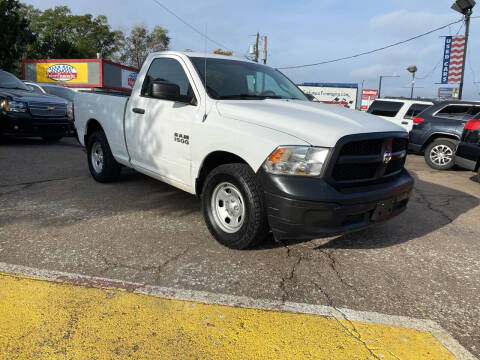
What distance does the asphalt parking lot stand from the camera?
112 inches

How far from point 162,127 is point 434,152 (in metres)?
7.70

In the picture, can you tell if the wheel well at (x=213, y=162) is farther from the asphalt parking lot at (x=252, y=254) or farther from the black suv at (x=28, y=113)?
the black suv at (x=28, y=113)

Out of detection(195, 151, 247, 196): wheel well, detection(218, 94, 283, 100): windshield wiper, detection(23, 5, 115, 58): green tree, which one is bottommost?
detection(195, 151, 247, 196): wheel well

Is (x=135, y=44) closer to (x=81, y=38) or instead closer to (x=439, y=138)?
(x=81, y=38)

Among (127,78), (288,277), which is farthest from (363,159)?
(127,78)

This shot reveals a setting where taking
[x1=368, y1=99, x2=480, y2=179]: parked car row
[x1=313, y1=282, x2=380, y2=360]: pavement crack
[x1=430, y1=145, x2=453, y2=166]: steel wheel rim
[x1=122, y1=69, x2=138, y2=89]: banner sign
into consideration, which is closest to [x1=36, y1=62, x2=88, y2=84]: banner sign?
[x1=122, y1=69, x2=138, y2=89]: banner sign

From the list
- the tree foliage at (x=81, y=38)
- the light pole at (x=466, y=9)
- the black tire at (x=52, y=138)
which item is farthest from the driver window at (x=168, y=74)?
the tree foliage at (x=81, y=38)

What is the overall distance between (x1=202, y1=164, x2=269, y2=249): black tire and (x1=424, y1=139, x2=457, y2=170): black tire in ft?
24.7

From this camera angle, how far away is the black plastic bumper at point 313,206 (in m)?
2.85

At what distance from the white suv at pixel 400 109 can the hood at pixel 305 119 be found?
837cm

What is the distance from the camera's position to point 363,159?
10.1 ft

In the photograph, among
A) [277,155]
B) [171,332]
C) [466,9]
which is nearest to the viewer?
[171,332]

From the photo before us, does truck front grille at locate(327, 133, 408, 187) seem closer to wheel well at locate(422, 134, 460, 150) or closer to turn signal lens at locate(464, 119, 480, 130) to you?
turn signal lens at locate(464, 119, 480, 130)

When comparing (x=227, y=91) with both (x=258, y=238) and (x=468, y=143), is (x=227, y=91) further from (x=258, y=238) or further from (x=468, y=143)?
(x=468, y=143)
